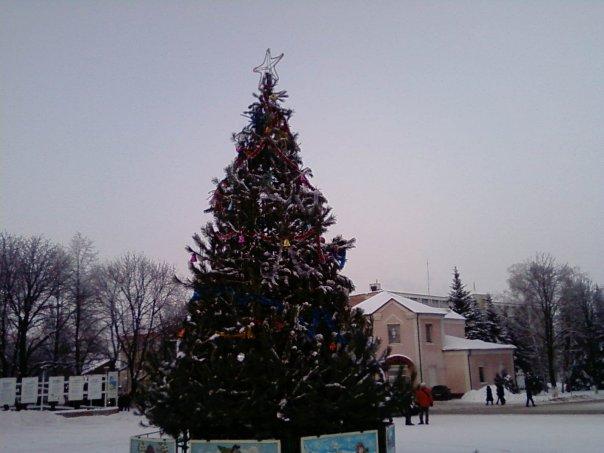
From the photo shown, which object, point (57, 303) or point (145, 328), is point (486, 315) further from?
point (57, 303)

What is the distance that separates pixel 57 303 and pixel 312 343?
36.5m

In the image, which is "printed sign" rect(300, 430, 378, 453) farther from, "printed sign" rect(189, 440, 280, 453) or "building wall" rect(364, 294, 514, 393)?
"building wall" rect(364, 294, 514, 393)

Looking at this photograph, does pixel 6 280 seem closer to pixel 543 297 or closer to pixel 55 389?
pixel 55 389

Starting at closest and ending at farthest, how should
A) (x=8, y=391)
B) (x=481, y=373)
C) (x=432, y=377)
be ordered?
(x=8, y=391)
(x=432, y=377)
(x=481, y=373)

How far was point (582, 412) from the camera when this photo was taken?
928 inches

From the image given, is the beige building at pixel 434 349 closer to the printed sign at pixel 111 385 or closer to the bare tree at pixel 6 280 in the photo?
the printed sign at pixel 111 385

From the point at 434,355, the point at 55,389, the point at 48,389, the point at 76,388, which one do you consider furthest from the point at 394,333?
the point at 48,389

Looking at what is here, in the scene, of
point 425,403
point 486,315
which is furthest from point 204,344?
point 486,315

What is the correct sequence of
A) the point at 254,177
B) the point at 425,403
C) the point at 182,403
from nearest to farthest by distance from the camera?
1. the point at 182,403
2. the point at 254,177
3. the point at 425,403

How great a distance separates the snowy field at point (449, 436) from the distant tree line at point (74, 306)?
14.0m

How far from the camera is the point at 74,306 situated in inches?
1635

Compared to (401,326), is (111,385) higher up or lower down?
lower down

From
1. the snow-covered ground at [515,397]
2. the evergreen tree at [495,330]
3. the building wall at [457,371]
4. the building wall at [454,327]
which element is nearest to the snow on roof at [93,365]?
the building wall at [457,371]

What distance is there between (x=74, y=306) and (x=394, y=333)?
25533 millimetres
